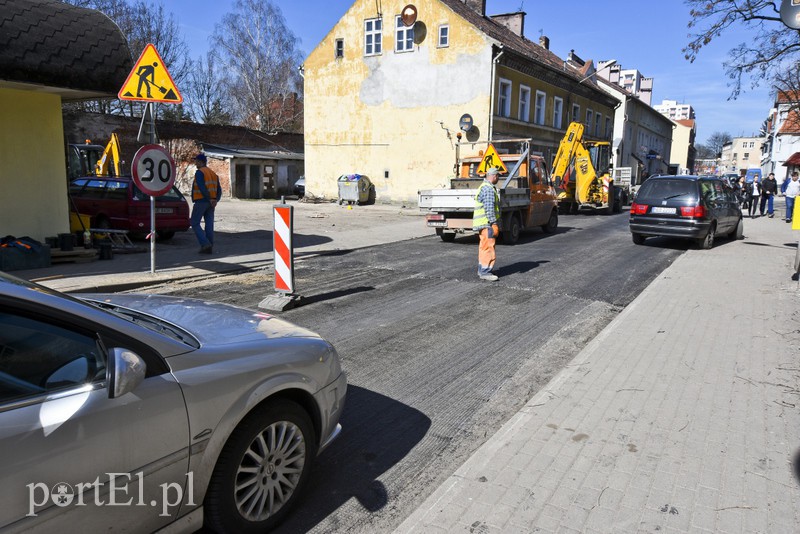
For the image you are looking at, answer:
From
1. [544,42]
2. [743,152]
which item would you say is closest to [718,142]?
[743,152]

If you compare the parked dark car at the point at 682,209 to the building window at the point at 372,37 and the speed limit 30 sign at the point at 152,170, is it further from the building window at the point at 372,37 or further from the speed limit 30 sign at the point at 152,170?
the building window at the point at 372,37

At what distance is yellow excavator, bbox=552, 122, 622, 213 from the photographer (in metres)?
22.3

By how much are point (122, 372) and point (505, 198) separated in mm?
12124

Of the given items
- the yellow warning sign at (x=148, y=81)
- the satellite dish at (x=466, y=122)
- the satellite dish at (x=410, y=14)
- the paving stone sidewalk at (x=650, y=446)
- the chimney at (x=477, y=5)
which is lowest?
the paving stone sidewalk at (x=650, y=446)

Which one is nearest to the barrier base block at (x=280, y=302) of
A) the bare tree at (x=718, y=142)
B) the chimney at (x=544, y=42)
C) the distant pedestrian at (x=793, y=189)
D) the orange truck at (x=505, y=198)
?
the orange truck at (x=505, y=198)

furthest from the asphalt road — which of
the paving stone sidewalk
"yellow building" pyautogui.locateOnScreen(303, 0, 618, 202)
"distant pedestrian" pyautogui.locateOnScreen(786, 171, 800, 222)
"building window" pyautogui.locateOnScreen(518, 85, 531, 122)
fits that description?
"building window" pyautogui.locateOnScreen(518, 85, 531, 122)

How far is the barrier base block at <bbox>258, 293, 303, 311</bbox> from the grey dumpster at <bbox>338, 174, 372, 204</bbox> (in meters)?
21.3

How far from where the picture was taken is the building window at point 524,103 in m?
28.6

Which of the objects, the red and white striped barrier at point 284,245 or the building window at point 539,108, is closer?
the red and white striped barrier at point 284,245

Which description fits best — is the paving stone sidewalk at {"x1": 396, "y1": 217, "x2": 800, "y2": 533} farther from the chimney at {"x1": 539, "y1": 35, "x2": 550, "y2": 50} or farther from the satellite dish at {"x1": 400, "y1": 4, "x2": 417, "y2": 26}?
the chimney at {"x1": 539, "y1": 35, "x2": 550, "y2": 50}

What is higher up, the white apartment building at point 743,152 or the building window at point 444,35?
the white apartment building at point 743,152

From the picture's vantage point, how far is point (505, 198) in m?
13.5

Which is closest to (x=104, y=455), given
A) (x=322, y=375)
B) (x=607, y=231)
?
(x=322, y=375)

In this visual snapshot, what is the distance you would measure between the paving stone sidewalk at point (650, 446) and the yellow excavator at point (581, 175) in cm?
1681
